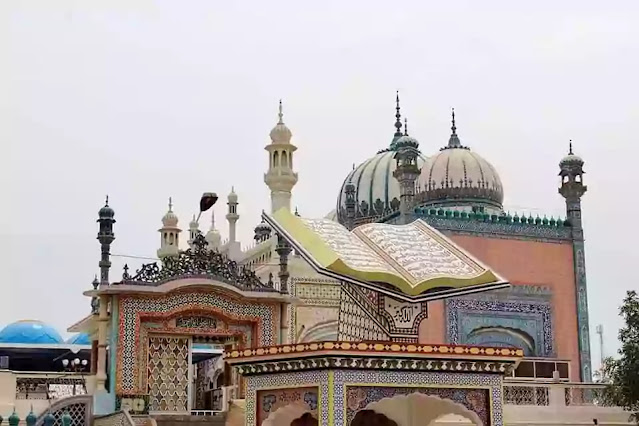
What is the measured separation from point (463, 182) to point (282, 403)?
12.0m

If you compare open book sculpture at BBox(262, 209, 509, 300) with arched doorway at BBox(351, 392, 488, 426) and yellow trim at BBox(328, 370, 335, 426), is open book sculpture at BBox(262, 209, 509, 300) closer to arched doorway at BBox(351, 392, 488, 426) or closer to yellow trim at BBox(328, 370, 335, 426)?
yellow trim at BBox(328, 370, 335, 426)

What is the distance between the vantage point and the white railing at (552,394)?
14.4m

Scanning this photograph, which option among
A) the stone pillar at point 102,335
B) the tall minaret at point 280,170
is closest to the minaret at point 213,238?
the tall minaret at point 280,170

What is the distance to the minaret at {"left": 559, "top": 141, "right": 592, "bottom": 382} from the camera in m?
19.4

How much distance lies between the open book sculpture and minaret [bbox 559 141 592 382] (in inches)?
338

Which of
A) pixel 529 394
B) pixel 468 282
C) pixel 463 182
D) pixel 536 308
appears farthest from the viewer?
pixel 463 182

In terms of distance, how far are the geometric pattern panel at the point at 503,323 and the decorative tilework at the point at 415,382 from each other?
808 cm

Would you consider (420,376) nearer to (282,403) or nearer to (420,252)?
(282,403)

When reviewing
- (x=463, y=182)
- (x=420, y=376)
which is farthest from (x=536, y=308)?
(x=420, y=376)

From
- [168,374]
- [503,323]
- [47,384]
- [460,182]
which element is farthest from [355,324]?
[460,182]

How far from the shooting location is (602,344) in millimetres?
29000

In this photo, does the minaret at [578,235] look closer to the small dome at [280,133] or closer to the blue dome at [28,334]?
the small dome at [280,133]

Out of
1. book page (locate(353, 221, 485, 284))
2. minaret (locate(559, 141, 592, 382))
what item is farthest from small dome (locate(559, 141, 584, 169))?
book page (locate(353, 221, 485, 284))

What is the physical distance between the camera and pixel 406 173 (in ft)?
63.7
